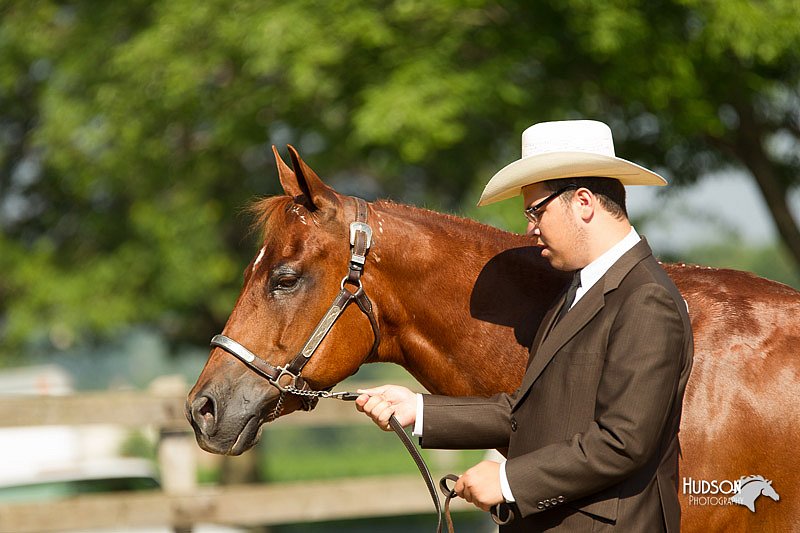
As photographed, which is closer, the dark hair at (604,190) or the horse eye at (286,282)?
the dark hair at (604,190)

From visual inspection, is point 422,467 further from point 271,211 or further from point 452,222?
point 271,211

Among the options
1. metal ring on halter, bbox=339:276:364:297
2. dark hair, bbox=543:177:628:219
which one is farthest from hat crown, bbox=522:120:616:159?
metal ring on halter, bbox=339:276:364:297

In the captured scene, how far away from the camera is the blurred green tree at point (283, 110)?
784 centimetres

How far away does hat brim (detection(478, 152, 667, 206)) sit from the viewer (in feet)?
8.58

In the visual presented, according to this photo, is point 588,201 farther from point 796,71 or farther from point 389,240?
point 796,71

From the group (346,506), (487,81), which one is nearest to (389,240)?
(346,506)

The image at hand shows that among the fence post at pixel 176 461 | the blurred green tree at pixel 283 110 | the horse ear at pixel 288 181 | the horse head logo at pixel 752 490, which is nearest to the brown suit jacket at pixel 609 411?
the horse head logo at pixel 752 490

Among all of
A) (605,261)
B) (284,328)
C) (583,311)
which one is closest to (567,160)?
(605,261)

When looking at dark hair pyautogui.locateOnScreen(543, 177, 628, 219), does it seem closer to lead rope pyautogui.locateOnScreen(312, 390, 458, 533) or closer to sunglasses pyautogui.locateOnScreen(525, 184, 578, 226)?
sunglasses pyautogui.locateOnScreen(525, 184, 578, 226)

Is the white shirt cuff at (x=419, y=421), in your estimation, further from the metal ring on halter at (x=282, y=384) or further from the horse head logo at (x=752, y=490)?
the horse head logo at (x=752, y=490)

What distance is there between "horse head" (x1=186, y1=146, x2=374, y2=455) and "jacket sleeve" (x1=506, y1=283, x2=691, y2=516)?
0.93 metres

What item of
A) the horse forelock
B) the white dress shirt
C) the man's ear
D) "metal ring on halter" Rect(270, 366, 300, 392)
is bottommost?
"metal ring on halter" Rect(270, 366, 300, 392)

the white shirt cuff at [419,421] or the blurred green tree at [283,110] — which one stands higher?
the white shirt cuff at [419,421]

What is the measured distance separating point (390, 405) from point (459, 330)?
0.47 metres
